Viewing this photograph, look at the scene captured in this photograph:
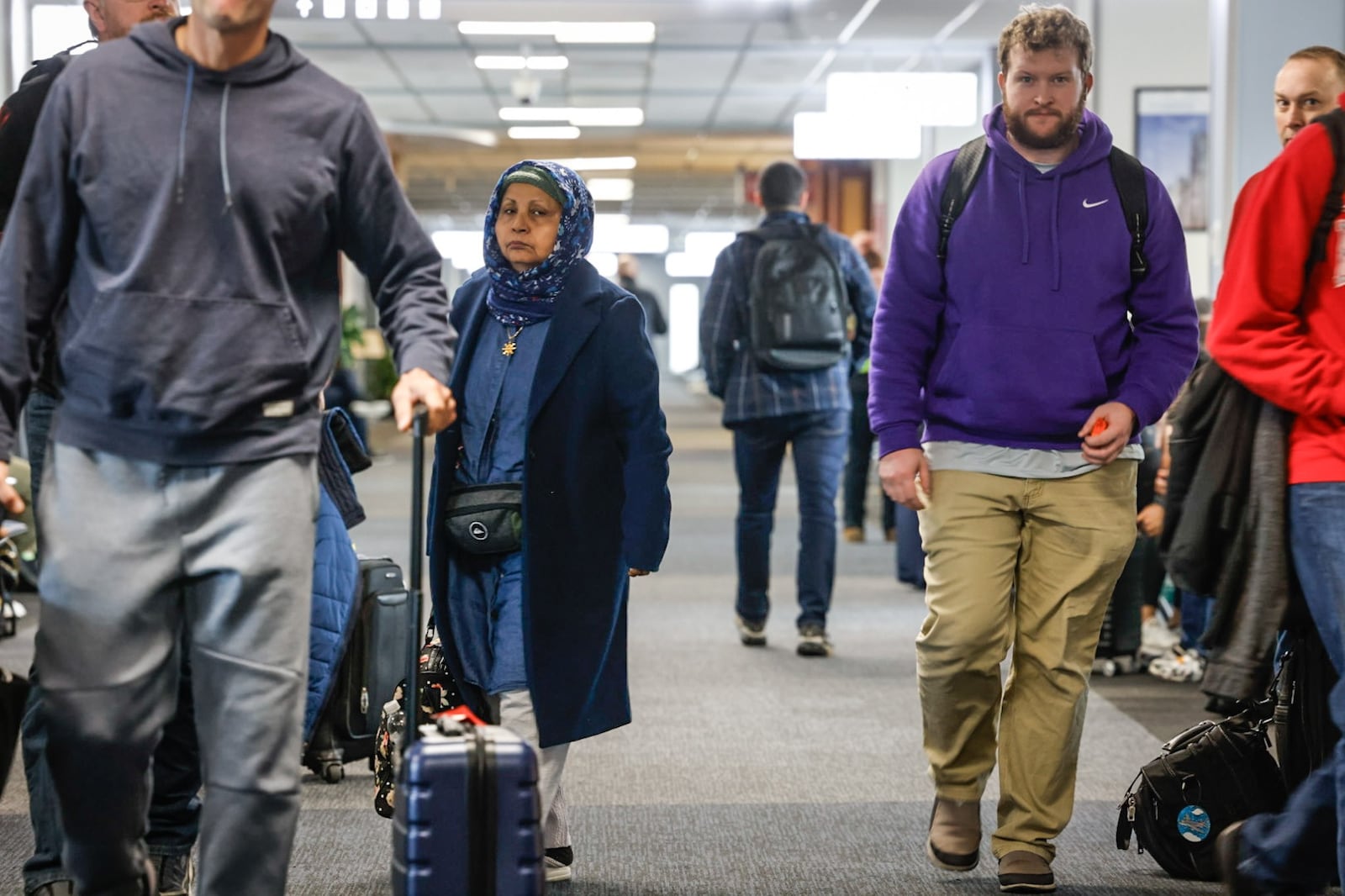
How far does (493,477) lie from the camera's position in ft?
11.0

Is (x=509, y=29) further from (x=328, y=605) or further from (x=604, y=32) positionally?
(x=328, y=605)

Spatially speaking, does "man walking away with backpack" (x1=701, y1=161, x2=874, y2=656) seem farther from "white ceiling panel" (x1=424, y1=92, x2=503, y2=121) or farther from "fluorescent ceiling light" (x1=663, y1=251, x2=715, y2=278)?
"fluorescent ceiling light" (x1=663, y1=251, x2=715, y2=278)

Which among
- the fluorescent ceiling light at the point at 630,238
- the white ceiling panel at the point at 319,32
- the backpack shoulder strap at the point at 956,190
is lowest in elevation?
the backpack shoulder strap at the point at 956,190

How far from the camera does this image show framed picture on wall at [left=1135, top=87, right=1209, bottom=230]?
12.0m

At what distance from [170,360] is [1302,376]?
181cm

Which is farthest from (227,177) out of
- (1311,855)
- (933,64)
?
(933,64)

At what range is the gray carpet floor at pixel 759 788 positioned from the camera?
3.56 m

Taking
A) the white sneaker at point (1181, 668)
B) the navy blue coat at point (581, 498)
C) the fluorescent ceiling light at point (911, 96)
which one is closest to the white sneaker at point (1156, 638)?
the white sneaker at point (1181, 668)

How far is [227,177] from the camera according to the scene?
235 cm

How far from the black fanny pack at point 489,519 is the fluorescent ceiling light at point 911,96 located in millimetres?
10128

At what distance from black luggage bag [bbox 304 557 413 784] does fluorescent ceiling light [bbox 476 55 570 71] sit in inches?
443

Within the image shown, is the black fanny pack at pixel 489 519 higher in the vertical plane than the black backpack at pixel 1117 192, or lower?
lower

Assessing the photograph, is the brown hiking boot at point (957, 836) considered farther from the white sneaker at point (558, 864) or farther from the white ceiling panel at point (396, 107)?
the white ceiling panel at point (396, 107)

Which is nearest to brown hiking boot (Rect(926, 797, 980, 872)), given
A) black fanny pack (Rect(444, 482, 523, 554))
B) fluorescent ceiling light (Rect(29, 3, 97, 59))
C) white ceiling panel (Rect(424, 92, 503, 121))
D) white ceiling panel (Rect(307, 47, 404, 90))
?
black fanny pack (Rect(444, 482, 523, 554))
